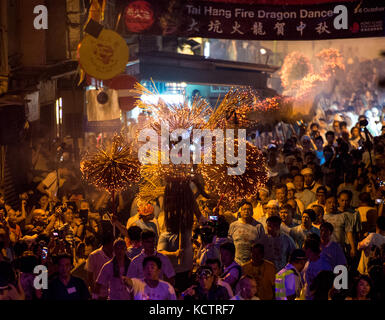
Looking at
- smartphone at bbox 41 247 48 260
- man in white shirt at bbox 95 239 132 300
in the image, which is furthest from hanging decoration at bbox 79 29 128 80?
man in white shirt at bbox 95 239 132 300

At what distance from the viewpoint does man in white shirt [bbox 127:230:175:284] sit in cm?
639

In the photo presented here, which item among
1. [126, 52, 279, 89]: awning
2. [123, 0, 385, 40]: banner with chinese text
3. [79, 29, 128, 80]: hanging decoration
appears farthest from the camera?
[126, 52, 279, 89]: awning

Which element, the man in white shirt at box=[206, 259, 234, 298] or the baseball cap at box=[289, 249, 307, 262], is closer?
the man in white shirt at box=[206, 259, 234, 298]

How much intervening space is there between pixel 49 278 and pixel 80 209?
165 inches

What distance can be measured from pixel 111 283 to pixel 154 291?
70 centimetres

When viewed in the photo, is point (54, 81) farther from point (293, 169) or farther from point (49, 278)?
point (49, 278)

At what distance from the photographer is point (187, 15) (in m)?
13.5

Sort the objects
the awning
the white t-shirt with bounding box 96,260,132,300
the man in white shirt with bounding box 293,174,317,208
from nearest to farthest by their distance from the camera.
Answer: the white t-shirt with bounding box 96,260,132,300 → the man in white shirt with bounding box 293,174,317,208 → the awning

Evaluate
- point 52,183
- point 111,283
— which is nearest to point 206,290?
point 111,283

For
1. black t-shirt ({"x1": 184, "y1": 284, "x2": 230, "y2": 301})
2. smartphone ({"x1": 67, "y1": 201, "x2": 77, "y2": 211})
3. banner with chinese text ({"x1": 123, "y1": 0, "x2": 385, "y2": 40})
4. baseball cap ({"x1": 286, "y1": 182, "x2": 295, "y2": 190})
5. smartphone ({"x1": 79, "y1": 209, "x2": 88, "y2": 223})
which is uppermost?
banner with chinese text ({"x1": 123, "y1": 0, "x2": 385, "y2": 40})

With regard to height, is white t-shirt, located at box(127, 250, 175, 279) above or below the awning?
below

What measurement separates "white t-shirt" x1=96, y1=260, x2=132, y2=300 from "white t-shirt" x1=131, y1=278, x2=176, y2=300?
0.27m

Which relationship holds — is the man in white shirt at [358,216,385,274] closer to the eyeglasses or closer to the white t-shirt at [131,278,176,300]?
the eyeglasses

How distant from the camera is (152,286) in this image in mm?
5746
